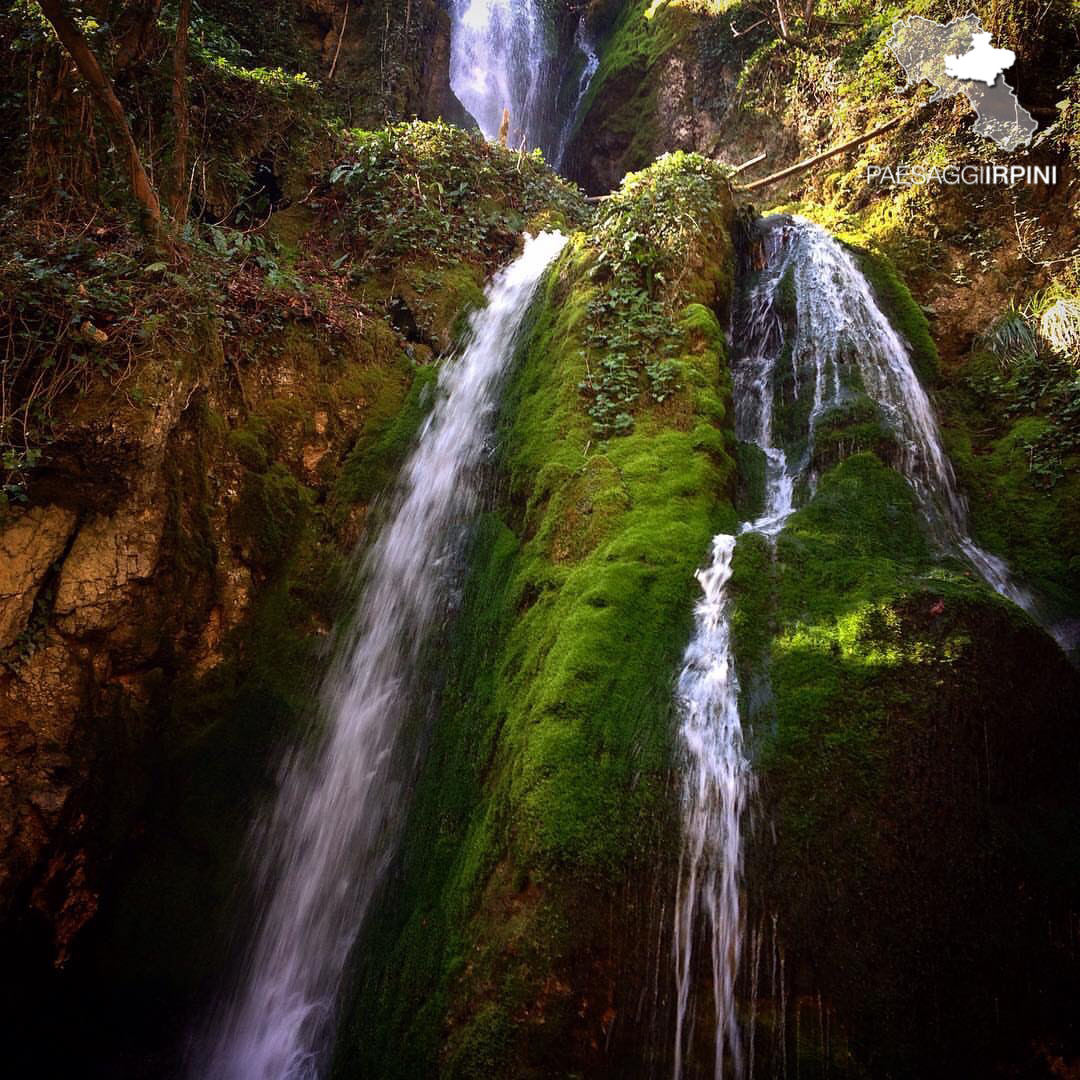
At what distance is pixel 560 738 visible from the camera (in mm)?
3785

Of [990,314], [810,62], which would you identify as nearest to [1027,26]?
[990,314]

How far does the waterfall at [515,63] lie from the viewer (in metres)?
20.8

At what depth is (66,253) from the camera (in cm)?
566

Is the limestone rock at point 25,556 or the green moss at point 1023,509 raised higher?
the green moss at point 1023,509

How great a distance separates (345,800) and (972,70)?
1163 centimetres

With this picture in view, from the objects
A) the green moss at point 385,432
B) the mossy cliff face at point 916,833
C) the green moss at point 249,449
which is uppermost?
the green moss at point 385,432

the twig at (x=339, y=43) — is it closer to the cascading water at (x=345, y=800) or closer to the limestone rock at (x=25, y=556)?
→ the cascading water at (x=345, y=800)

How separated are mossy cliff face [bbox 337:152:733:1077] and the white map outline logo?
206 inches

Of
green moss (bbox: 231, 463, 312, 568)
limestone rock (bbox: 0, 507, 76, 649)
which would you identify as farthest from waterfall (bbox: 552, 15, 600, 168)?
limestone rock (bbox: 0, 507, 76, 649)

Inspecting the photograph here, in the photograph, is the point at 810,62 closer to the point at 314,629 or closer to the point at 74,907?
the point at 314,629

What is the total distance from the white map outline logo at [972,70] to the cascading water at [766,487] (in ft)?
8.56

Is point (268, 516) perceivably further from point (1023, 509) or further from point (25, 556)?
point (1023, 509)

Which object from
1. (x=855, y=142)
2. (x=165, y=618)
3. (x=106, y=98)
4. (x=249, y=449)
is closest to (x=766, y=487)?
(x=249, y=449)

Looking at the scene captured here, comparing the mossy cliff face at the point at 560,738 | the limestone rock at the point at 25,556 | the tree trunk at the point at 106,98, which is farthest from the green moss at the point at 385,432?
the tree trunk at the point at 106,98
